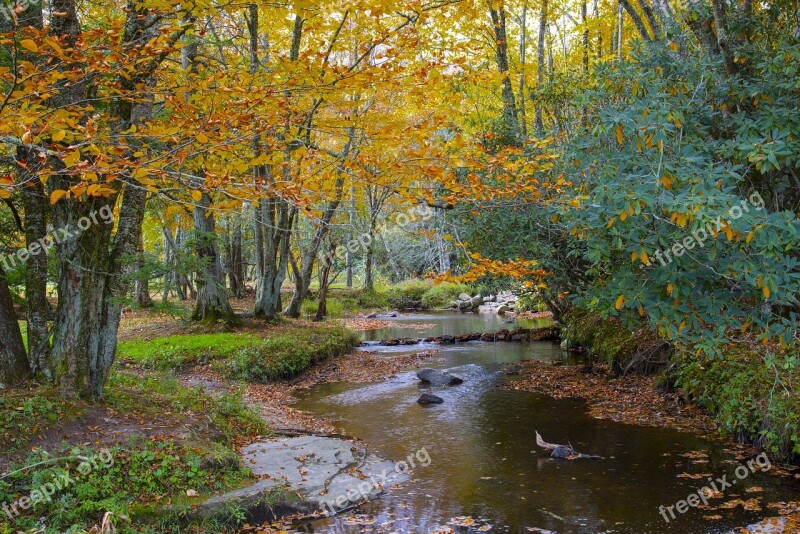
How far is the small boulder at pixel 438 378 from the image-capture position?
42.6ft

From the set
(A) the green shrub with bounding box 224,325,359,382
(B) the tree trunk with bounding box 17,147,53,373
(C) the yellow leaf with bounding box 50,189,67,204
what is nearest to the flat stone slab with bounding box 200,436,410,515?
(B) the tree trunk with bounding box 17,147,53,373

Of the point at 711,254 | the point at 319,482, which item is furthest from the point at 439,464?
the point at 711,254

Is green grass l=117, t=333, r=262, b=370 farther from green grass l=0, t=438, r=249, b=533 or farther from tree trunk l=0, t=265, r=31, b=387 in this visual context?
green grass l=0, t=438, r=249, b=533

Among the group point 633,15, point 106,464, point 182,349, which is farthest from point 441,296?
point 106,464

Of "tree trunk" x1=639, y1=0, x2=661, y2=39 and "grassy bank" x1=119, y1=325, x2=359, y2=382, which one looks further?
"grassy bank" x1=119, y1=325, x2=359, y2=382

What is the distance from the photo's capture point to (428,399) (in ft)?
36.8

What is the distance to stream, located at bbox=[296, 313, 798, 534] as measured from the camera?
19.7 feet

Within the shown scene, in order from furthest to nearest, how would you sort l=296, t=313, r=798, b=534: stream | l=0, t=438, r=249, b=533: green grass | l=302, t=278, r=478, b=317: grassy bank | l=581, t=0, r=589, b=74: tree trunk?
l=302, t=278, r=478, b=317: grassy bank, l=581, t=0, r=589, b=74: tree trunk, l=296, t=313, r=798, b=534: stream, l=0, t=438, r=249, b=533: green grass

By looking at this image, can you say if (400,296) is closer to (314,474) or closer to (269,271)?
(269,271)

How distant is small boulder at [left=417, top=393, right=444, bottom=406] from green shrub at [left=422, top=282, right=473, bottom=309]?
22.9m

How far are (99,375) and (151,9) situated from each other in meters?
4.11

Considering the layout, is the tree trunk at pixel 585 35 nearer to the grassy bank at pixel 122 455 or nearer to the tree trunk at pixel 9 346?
the grassy bank at pixel 122 455

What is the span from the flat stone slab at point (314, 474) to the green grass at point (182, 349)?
5768 millimetres

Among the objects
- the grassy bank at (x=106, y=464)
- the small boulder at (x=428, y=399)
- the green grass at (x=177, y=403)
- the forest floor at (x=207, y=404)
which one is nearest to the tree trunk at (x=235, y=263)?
the forest floor at (x=207, y=404)
